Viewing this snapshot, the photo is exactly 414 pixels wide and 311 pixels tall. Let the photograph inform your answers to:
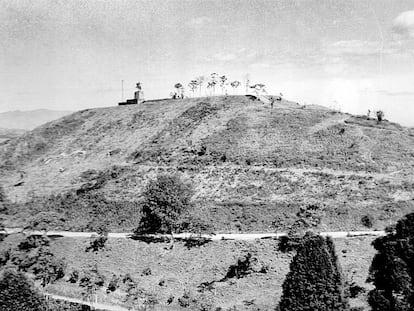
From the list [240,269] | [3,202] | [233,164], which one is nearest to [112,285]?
[240,269]

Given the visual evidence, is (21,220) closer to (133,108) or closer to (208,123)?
(208,123)

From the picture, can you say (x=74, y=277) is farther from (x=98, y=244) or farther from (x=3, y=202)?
(x=3, y=202)

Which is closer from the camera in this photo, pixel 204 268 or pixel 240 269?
pixel 240 269

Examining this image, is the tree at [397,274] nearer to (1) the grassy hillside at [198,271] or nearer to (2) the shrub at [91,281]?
(1) the grassy hillside at [198,271]

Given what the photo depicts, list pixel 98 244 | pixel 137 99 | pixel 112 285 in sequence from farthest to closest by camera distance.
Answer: pixel 137 99 < pixel 98 244 < pixel 112 285

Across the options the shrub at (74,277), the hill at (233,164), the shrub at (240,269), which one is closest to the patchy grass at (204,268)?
the shrub at (240,269)

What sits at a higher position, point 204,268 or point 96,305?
point 204,268
